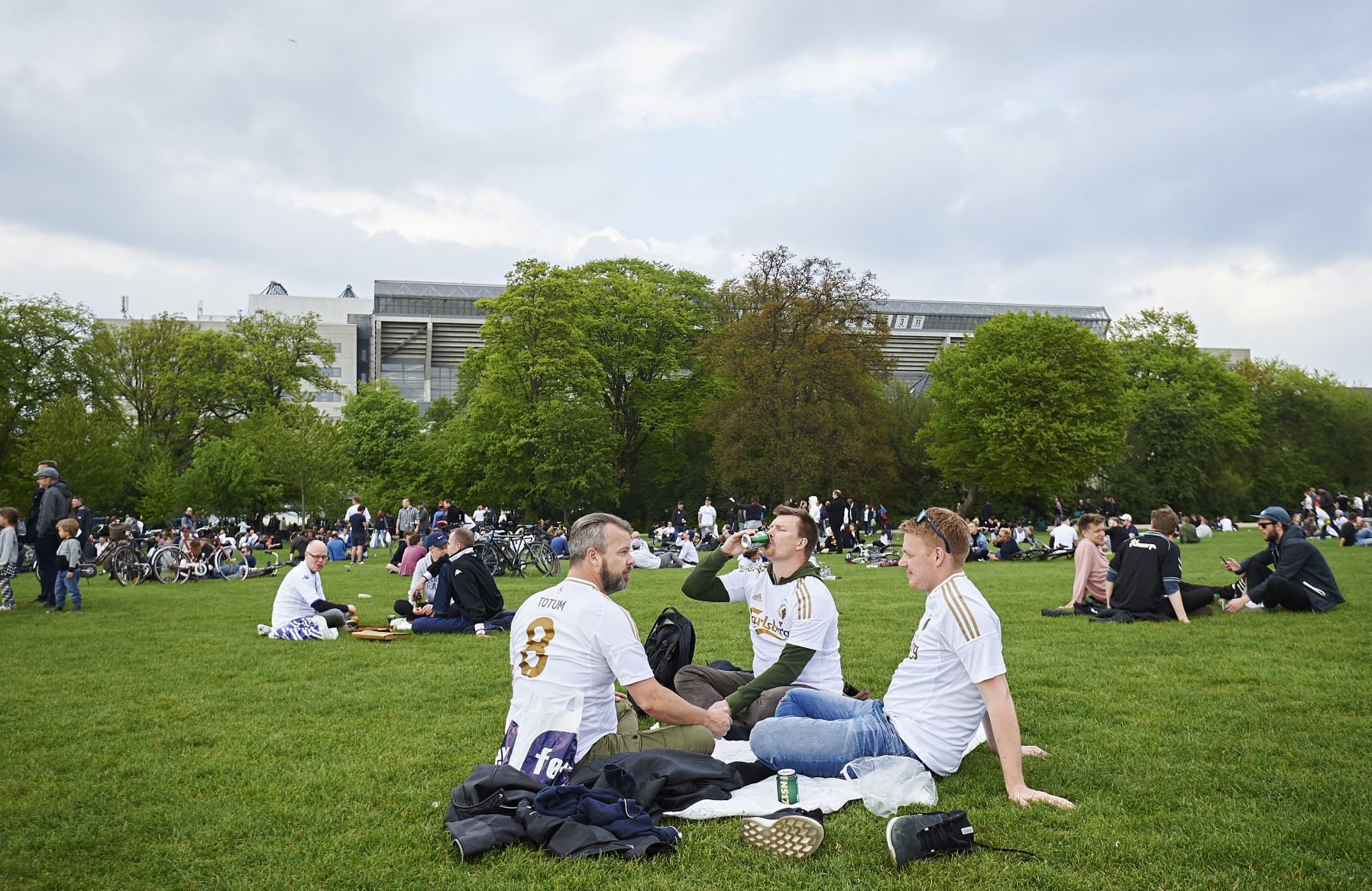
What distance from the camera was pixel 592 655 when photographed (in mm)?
4680

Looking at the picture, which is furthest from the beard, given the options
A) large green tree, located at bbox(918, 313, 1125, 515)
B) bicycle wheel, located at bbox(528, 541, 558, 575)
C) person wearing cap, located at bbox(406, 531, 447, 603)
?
large green tree, located at bbox(918, 313, 1125, 515)

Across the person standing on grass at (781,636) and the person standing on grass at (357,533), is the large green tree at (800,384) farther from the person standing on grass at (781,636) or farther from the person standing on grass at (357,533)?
the person standing on grass at (781,636)

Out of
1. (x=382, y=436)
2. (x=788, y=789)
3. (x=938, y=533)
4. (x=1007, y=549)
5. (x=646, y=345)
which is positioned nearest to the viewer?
(x=788, y=789)

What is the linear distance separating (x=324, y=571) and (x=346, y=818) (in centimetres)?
1831

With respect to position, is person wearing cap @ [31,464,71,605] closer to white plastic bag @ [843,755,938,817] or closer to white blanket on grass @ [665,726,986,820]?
white blanket on grass @ [665,726,986,820]

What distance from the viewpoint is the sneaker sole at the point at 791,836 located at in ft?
13.3

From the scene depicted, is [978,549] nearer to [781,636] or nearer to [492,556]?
[492,556]

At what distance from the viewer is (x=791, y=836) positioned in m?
4.08

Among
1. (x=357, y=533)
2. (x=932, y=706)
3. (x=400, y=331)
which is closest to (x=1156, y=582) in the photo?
(x=932, y=706)

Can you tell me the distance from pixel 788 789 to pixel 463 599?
745 cm

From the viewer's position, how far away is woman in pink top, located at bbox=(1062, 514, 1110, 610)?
39.2 ft

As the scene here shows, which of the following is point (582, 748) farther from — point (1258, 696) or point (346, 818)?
point (1258, 696)

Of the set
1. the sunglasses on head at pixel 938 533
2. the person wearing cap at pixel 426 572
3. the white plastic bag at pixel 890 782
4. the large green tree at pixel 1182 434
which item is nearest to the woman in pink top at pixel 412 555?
the person wearing cap at pixel 426 572

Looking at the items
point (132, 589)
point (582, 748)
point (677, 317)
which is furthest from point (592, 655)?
point (677, 317)
